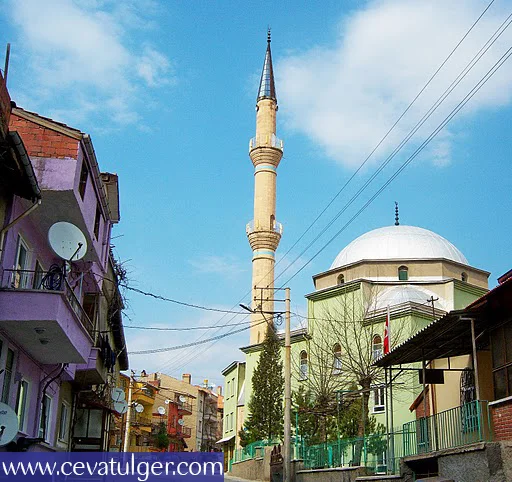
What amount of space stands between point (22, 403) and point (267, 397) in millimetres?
28359

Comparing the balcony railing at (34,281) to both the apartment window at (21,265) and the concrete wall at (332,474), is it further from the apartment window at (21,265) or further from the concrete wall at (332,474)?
the concrete wall at (332,474)

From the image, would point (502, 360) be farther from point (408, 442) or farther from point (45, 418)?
point (45, 418)

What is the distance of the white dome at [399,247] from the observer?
133 feet

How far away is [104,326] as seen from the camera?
22406 millimetres

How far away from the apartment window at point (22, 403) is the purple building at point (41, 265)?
21 mm

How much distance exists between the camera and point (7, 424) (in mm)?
11094

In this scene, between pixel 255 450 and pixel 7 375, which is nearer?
pixel 7 375

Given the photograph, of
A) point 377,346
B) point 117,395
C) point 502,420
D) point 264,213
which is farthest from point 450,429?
point 264,213

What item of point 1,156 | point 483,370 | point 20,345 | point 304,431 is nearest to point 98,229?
point 20,345

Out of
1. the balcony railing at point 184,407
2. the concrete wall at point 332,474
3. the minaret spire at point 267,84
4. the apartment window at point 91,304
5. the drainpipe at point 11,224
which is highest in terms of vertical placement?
the minaret spire at point 267,84

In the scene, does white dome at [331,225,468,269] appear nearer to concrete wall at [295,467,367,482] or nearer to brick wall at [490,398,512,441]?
concrete wall at [295,467,367,482]

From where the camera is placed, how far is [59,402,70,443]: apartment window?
62.5 feet

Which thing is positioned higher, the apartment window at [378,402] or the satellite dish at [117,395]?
the apartment window at [378,402]

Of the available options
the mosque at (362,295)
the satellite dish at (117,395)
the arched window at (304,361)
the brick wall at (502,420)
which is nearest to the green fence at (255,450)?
the mosque at (362,295)
